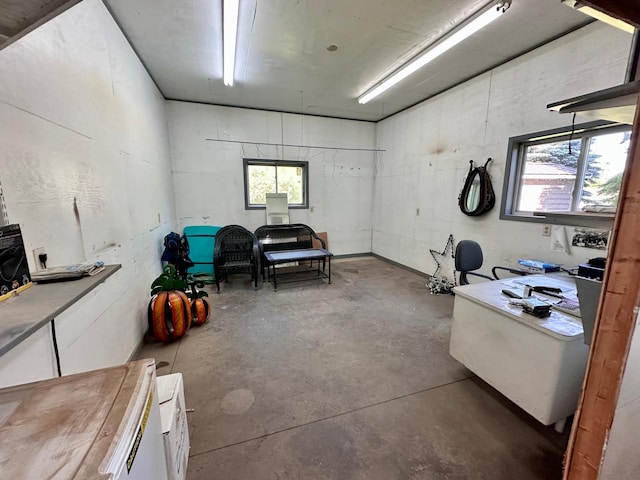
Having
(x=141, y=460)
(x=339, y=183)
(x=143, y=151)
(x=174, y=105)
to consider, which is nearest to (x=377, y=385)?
(x=141, y=460)

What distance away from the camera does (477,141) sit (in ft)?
12.1

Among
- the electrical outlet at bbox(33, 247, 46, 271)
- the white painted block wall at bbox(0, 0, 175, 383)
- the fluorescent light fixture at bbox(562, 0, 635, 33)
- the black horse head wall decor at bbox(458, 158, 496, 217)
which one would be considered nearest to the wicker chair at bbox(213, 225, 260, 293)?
the white painted block wall at bbox(0, 0, 175, 383)

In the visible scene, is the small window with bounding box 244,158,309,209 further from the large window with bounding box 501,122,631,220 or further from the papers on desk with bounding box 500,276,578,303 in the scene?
the papers on desk with bounding box 500,276,578,303

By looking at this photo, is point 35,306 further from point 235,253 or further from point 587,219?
point 235,253

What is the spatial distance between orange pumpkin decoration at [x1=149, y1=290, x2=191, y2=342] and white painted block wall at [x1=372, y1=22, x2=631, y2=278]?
3902mm

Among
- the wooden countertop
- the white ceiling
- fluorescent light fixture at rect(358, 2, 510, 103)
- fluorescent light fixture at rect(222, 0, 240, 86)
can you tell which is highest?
the white ceiling

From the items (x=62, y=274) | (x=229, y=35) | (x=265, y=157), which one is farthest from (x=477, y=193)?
(x=62, y=274)

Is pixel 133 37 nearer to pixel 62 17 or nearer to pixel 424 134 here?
pixel 62 17

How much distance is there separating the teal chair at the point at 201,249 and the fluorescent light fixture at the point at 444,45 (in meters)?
3.79

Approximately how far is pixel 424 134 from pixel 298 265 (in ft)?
11.4

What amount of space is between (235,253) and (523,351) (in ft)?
13.2

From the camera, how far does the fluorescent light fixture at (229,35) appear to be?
86.5 inches

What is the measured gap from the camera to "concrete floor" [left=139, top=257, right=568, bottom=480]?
146cm

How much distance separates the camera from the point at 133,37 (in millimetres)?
2760
